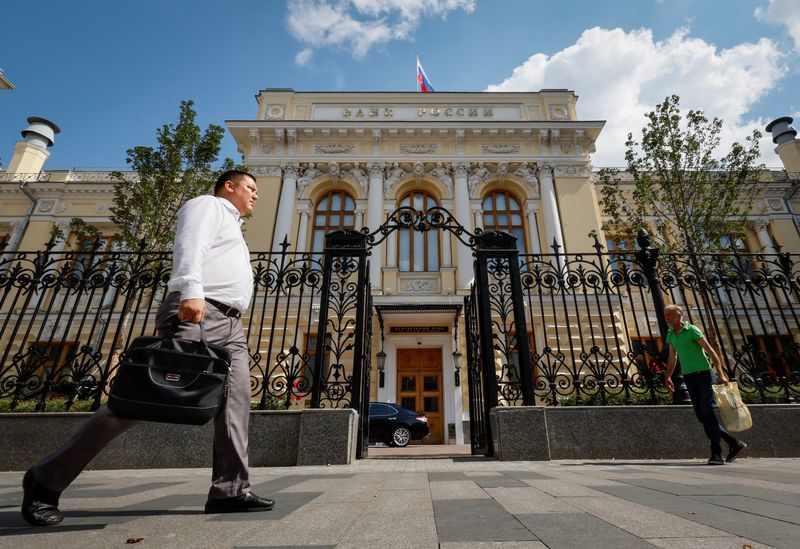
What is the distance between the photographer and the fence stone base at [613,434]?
4.61 meters

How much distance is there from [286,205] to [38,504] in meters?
14.5

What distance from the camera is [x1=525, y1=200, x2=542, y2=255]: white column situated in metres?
14.9

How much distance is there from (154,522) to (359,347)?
11.8 ft

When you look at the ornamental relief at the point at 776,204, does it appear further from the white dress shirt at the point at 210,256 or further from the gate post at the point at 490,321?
the white dress shirt at the point at 210,256

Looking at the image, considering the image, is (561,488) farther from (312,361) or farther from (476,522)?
(312,361)

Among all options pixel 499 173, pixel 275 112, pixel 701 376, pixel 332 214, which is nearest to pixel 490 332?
pixel 701 376

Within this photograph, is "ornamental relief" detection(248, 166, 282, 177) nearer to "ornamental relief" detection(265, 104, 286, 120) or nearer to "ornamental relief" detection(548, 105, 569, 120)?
"ornamental relief" detection(265, 104, 286, 120)

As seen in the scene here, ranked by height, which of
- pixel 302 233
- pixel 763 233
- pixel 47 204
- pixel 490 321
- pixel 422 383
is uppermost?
pixel 47 204

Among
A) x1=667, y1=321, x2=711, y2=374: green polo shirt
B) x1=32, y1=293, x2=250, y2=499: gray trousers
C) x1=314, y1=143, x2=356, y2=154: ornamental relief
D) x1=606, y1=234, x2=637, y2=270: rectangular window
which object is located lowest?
x1=32, y1=293, x2=250, y2=499: gray trousers

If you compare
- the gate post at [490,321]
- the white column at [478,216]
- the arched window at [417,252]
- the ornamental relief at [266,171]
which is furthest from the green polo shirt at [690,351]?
the ornamental relief at [266,171]

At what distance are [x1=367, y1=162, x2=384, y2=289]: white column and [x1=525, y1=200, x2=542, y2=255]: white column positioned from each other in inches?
235

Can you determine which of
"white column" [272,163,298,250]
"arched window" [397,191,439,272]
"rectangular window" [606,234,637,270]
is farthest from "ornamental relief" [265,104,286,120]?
"rectangular window" [606,234,637,270]

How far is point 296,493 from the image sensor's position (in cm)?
240

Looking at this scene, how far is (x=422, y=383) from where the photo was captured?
13977mm
